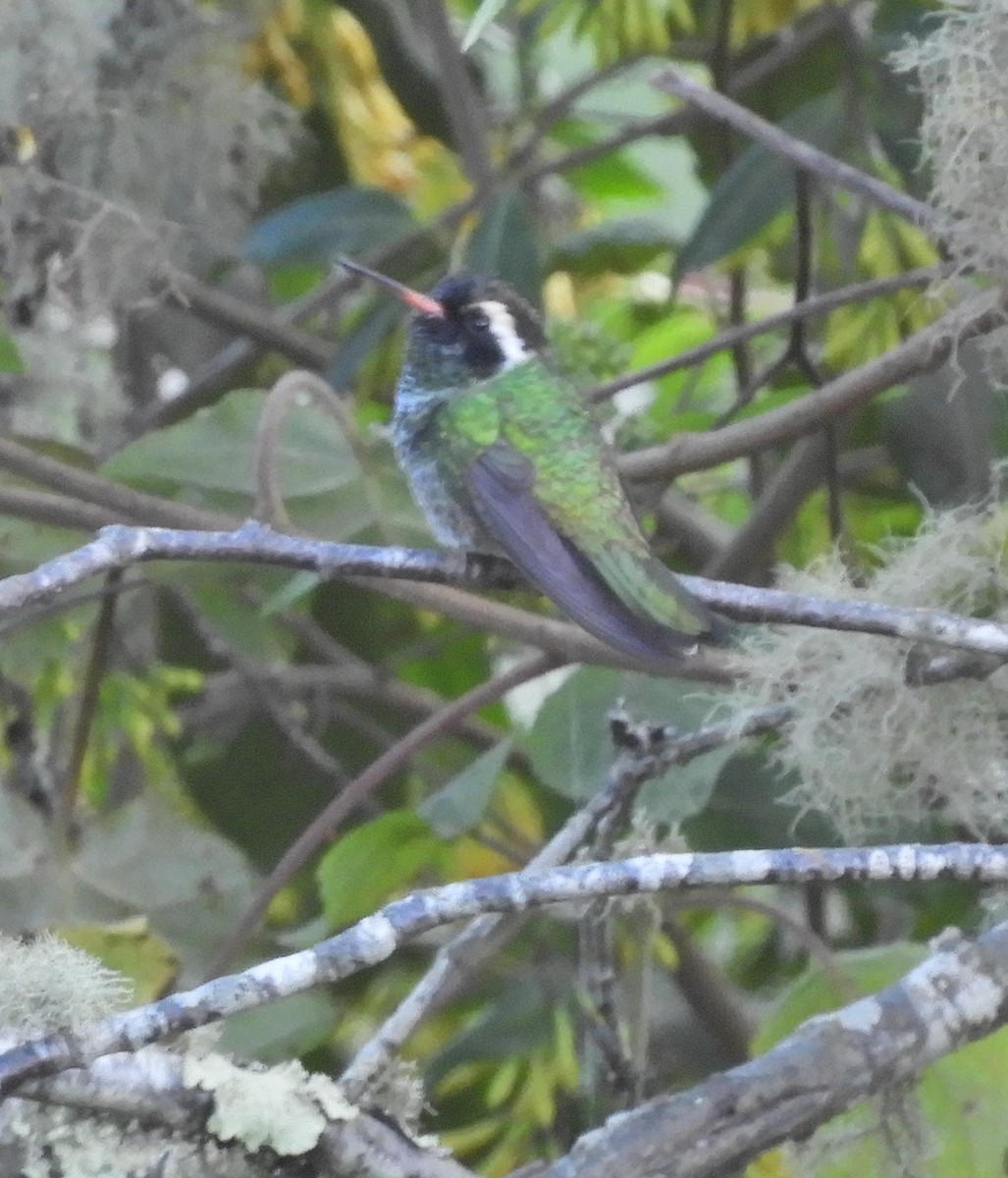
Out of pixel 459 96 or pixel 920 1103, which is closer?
pixel 920 1103

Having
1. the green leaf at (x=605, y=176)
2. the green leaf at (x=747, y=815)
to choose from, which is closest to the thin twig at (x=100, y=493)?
the green leaf at (x=747, y=815)

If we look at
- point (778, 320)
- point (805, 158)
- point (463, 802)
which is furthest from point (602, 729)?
point (805, 158)

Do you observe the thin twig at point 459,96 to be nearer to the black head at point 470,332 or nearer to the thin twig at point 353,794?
the black head at point 470,332

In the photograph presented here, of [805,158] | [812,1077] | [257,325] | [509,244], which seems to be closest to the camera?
[812,1077]

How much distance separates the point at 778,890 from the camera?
217cm

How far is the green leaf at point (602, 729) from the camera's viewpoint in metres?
1.40

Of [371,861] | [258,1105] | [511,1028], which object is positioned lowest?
[511,1028]

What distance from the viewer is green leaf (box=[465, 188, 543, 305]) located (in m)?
1.88

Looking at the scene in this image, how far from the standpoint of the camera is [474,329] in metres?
1.67

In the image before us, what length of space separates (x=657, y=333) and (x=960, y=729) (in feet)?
3.33

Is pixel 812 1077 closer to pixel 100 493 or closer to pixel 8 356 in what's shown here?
pixel 100 493

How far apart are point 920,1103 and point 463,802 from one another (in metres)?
0.43

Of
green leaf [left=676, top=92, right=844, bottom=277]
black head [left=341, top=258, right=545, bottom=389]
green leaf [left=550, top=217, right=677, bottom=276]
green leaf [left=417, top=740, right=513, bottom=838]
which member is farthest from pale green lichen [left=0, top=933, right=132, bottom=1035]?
green leaf [left=550, top=217, right=677, bottom=276]

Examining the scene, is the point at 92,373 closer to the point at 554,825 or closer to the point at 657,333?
the point at 657,333
